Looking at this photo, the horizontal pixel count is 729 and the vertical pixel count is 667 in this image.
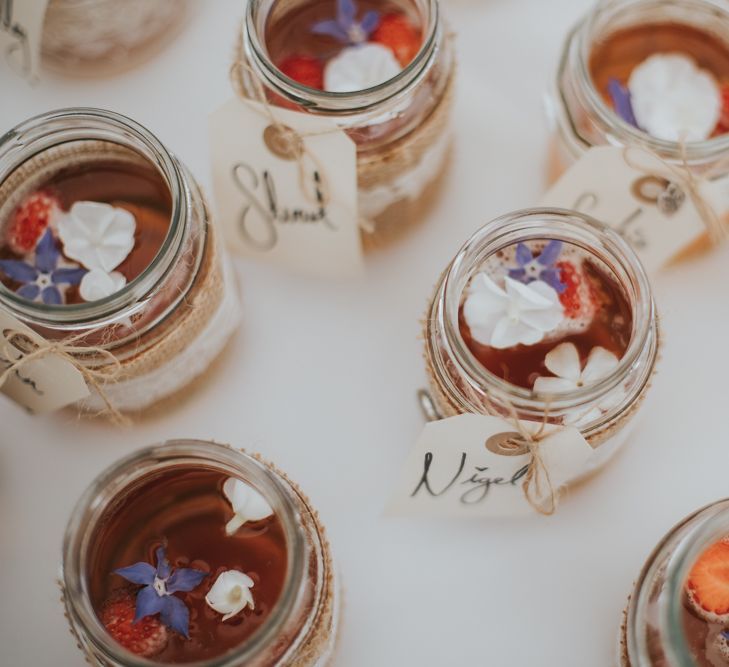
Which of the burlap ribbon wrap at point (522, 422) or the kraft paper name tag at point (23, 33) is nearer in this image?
the burlap ribbon wrap at point (522, 422)

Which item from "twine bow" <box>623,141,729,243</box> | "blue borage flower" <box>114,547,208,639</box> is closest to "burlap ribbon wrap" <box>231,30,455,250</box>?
"twine bow" <box>623,141,729,243</box>

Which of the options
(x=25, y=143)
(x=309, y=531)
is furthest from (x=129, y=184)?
(x=309, y=531)

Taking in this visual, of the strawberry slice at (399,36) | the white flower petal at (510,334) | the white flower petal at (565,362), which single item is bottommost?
the white flower petal at (565,362)

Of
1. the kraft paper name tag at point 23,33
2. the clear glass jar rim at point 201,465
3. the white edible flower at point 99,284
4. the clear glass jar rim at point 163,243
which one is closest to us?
the clear glass jar rim at point 201,465

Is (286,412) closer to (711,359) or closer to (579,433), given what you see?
(579,433)

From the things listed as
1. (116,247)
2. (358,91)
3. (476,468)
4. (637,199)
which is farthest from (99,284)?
(637,199)

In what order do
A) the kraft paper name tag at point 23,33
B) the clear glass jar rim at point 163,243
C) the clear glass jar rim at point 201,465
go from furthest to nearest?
the kraft paper name tag at point 23,33 < the clear glass jar rim at point 163,243 < the clear glass jar rim at point 201,465

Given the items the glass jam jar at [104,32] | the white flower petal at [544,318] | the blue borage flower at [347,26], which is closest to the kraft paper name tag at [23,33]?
the glass jam jar at [104,32]

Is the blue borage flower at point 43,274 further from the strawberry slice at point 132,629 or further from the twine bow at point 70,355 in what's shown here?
the strawberry slice at point 132,629
